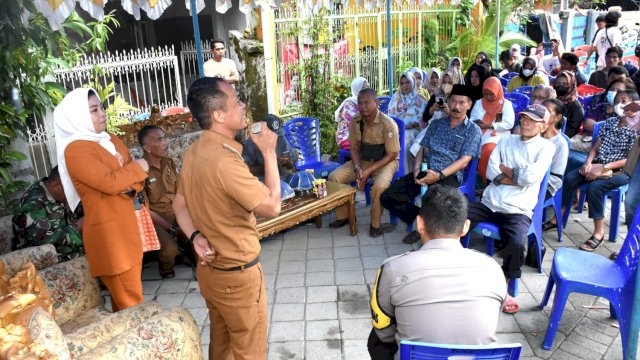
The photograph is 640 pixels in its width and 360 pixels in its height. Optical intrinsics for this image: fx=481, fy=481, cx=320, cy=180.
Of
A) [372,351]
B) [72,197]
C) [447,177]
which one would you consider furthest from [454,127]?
[72,197]

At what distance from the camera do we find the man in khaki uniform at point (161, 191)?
13.8 feet

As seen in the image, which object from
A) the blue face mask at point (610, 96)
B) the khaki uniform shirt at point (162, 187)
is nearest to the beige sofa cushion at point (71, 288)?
the khaki uniform shirt at point (162, 187)

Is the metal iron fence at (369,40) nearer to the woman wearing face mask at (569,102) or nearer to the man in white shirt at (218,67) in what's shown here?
the man in white shirt at (218,67)

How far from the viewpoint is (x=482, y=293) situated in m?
1.84

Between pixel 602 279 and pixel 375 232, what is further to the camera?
pixel 375 232

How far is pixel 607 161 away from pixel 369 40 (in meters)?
5.70

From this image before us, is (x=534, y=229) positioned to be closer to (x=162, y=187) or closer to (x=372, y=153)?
(x=372, y=153)

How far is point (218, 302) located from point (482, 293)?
1260 mm

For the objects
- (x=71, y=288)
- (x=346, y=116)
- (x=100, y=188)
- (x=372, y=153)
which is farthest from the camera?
(x=346, y=116)

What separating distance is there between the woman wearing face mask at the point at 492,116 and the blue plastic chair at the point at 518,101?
2.81 feet

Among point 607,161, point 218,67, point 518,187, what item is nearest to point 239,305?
point 518,187

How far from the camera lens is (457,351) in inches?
67.4

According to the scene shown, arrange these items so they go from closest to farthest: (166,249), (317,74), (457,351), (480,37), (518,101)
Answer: (457,351)
(166,249)
(518,101)
(317,74)
(480,37)

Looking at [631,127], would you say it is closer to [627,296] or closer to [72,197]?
[627,296]
